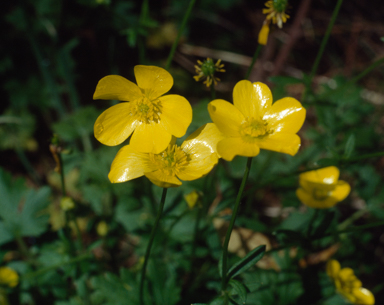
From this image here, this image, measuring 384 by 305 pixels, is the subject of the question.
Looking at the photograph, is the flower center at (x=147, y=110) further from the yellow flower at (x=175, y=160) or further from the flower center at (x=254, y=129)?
the flower center at (x=254, y=129)

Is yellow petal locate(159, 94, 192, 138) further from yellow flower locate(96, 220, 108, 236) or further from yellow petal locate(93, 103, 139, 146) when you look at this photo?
yellow flower locate(96, 220, 108, 236)

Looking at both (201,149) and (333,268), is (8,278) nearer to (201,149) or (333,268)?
(201,149)

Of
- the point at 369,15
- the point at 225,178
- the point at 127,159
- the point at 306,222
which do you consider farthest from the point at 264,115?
the point at 369,15

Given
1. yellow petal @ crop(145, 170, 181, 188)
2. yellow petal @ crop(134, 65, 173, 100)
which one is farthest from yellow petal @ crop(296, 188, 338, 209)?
yellow petal @ crop(134, 65, 173, 100)

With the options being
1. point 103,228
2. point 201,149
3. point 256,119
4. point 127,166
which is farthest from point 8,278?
point 256,119

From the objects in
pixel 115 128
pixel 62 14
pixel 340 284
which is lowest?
pixel 340 284

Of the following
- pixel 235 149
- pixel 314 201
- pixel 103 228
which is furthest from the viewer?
pixel 103 228

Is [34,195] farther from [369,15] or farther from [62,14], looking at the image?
[369,15]
